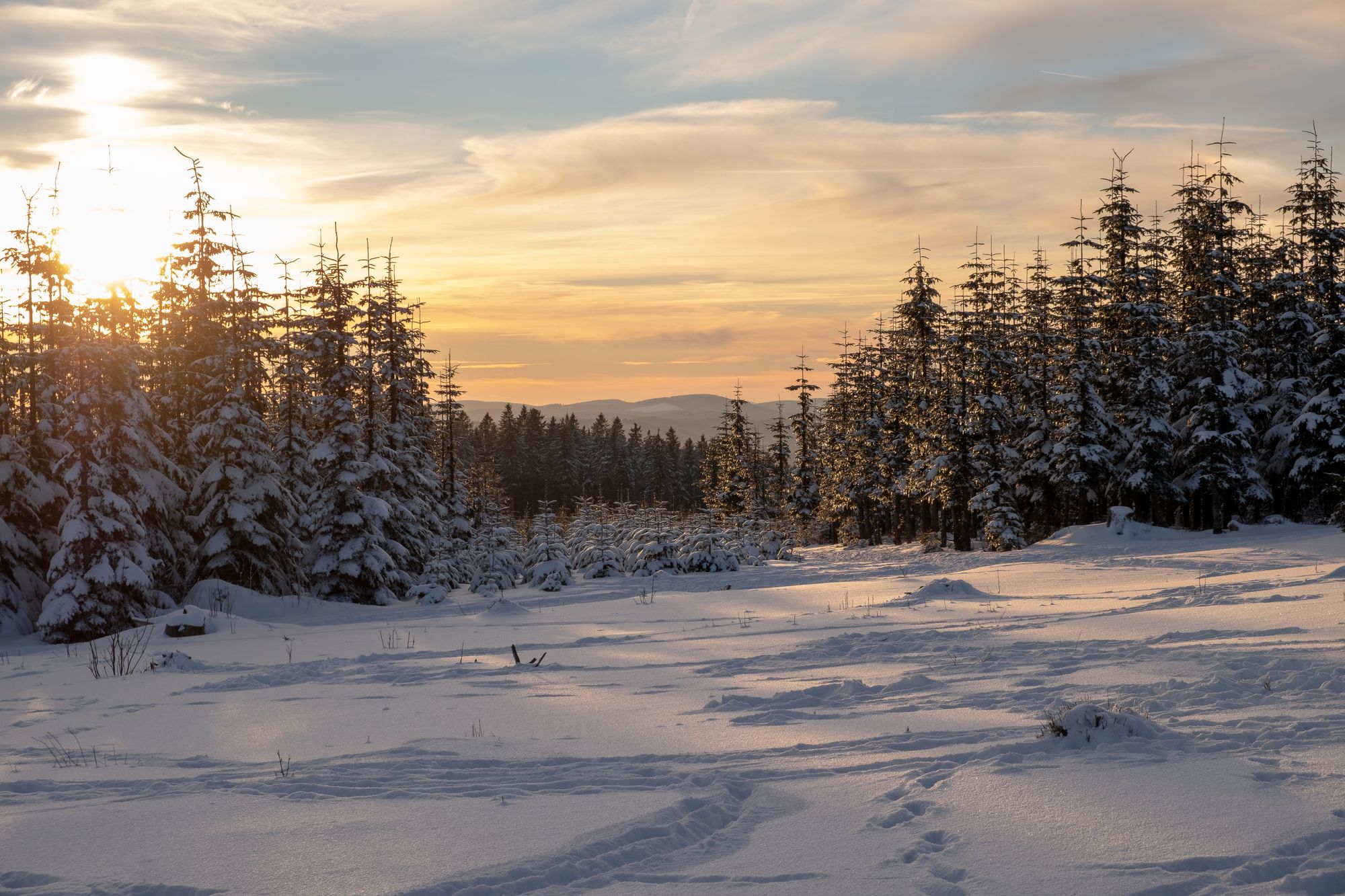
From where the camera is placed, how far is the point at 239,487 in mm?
26141

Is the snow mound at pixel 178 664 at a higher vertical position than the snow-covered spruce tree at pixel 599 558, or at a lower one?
higher

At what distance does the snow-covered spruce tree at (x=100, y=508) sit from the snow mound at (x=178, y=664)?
34.3ft

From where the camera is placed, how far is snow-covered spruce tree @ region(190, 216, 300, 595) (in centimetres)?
2592

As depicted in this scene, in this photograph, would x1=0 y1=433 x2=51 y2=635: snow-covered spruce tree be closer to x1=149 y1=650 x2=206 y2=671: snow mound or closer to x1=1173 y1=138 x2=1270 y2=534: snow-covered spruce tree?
x1=149 y1=650 x2=206 y2=671: snow mound

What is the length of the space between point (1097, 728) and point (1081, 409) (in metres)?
33.0

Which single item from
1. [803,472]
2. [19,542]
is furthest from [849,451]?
[19,542]

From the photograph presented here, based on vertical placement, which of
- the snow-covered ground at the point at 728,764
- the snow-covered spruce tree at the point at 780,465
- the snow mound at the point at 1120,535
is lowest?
the snow mound at the point at 1120,535

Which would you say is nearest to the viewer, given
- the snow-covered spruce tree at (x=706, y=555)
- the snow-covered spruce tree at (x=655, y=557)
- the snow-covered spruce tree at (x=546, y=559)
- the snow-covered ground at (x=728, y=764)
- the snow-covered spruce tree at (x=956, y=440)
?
the snow-covered ground at (x=728, y=764)

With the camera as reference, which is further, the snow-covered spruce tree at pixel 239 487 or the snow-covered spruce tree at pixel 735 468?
the snow-covered spruce tree at pixel 735 468

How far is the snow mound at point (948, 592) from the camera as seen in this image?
18.5 metres

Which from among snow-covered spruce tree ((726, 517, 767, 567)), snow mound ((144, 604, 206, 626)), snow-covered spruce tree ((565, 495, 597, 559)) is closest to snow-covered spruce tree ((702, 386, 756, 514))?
snow-covered spruce tree ((726, 517, 767, 567))

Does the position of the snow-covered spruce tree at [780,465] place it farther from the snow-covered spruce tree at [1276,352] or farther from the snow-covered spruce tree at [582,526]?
the snow-covered spruce tree at [1276,352]

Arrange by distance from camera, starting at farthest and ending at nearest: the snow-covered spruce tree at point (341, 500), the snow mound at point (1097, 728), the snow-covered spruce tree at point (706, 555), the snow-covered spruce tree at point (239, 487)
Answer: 1. the snow-covered spruce tree at point (706, 555)
2. the snow-covered spruce tree at point (341, 500)
3. the snow-covered spruce tree at point (239, 487)
4. the snow mound at point (1097, 728)

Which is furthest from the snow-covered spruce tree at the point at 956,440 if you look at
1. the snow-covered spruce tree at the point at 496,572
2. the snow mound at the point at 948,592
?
the snow mound at the point at 948,592
